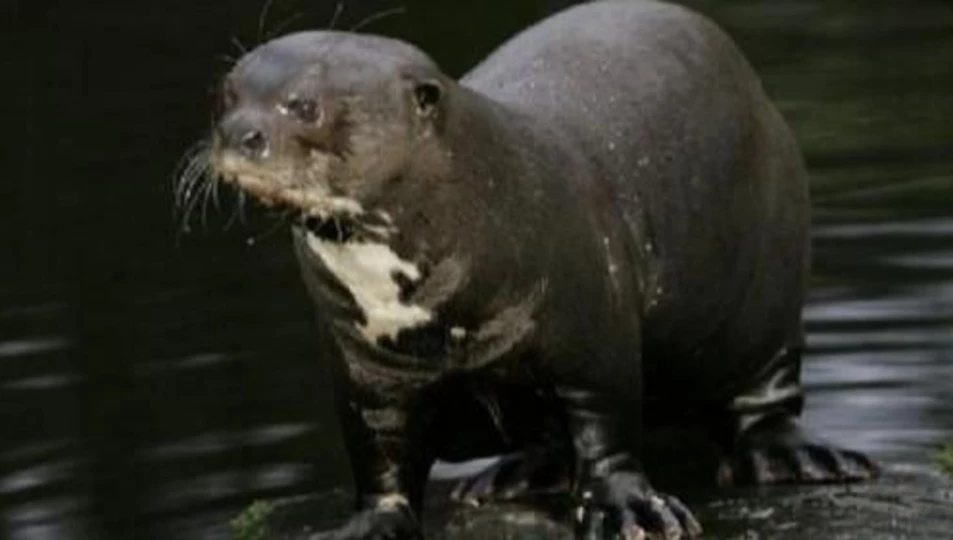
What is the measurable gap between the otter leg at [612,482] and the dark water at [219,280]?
1213 millimetres

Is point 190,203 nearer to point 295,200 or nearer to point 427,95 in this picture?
point 427,95

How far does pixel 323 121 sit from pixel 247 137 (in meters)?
0.16

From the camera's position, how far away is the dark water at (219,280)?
883cm

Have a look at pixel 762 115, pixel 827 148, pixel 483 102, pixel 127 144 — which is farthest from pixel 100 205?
pixel 483 102

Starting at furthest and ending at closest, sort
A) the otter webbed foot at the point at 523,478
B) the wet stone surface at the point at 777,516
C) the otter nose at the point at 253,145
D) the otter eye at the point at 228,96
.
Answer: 1. the otter webbed foot at the point at 523,478
2. the wet stone surface at the point at 777,516
3. the otter eye at the point at 228,96
4. the otter nose at the point at 253,145

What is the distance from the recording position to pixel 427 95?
260 inches

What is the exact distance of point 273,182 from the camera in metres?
6.32

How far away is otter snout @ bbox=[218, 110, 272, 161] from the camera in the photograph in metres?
6.30

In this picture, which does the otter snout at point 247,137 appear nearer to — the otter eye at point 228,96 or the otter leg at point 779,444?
the otter eye at point 228,96

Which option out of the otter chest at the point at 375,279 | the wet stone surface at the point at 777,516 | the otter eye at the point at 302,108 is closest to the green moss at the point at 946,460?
the wet stone surface at the point at 777,516

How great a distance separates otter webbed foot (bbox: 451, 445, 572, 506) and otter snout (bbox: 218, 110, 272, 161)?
64.7 inches

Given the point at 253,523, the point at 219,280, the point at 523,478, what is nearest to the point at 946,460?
the point at 523,478

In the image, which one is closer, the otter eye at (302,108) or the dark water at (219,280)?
the otter eye at (302,108)

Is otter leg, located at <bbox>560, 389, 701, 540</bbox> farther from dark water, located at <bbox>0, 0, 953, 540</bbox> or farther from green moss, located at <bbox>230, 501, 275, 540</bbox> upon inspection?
dark water, located at <bbox>0, 0, 953, 540</bbox>
